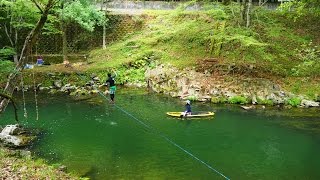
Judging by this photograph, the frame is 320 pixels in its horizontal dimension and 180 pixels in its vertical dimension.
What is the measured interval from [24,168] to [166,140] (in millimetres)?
8384

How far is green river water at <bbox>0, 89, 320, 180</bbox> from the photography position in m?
16.9

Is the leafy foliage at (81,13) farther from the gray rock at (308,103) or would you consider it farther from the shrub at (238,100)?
the gray rock at (308,103)

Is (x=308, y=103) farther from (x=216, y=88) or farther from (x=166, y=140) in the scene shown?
(x=166, y=140)

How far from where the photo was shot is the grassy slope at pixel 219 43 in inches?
1286

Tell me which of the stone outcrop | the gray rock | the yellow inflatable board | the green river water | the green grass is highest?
the green grass

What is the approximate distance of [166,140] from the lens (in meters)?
20.6

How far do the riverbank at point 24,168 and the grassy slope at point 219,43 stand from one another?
18.9 meters

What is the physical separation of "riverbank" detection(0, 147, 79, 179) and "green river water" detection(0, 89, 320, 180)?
1244 mm

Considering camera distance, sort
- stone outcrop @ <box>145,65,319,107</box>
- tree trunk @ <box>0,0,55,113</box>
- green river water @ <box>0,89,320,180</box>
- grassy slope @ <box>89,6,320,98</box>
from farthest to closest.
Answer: grassy slope @ <box>89,6,320,98</box>, stone outcrop @ <box>145,65,319,107</box>, green river water @ <box>0,89,320,180</box>, tree trunk @ <box>0,0,55,113</box>

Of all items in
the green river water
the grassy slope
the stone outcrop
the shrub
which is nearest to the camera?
the green river water

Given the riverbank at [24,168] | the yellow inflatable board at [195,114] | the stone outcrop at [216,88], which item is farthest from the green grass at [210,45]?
the riverbank at [24,168]

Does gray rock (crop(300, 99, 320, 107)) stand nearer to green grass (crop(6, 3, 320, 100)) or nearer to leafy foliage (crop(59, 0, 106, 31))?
green grass (crop(6, 3, 320, 100))

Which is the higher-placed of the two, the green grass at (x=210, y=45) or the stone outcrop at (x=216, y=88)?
the green grass at (x=210, y=45)

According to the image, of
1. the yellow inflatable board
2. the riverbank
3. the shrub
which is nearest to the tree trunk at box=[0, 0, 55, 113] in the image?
the riverbank
